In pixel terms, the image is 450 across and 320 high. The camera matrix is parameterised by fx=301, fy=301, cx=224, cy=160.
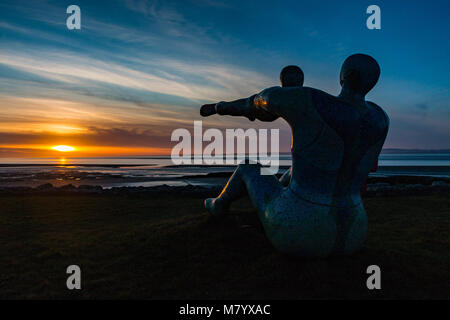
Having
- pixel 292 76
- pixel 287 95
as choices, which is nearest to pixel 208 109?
pixel 292 76

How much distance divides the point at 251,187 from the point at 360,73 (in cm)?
162

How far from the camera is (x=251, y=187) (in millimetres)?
3461

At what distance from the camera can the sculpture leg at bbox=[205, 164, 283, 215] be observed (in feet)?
10.8

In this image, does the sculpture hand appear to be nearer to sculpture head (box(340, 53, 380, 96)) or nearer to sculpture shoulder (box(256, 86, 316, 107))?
sculpture shoulder (box(256, 86, 316, 107))

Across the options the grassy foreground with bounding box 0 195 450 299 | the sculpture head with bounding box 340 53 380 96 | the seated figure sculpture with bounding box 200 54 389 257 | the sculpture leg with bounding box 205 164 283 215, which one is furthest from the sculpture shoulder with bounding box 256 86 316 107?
the grassy foreground with bounding box 0 195 450 299

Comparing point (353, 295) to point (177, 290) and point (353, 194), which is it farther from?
point (177, 290)

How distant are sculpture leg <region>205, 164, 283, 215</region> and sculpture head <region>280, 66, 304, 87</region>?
1.03 meters

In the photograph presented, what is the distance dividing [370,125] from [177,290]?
2.53m

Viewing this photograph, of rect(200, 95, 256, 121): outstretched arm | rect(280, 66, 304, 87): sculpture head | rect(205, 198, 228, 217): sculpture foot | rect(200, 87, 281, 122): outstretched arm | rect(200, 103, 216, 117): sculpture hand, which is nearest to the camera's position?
rect(200, 87, 281, 122): outstretched arm

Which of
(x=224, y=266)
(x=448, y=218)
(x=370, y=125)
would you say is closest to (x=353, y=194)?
(x=370, y=125)

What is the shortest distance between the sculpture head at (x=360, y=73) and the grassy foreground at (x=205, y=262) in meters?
1.79

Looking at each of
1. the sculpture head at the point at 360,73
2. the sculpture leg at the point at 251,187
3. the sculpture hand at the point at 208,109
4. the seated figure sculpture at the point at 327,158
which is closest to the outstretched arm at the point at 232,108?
the sculpture hand at the point at 208,109

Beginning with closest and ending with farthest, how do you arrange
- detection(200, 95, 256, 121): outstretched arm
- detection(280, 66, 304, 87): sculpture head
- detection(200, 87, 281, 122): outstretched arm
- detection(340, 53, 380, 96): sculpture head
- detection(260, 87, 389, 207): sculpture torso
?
detection(260, 87, 389, 207): sculpture torso
detection(340, 53, 380, 96): sculpture head
detection(200, 87, 281, 122): outstretched arm
detection(280, 66, 304, 87): sculpture head
detection(200, 95, 256, 121): outstretched arm

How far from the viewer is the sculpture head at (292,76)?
10.5ft
